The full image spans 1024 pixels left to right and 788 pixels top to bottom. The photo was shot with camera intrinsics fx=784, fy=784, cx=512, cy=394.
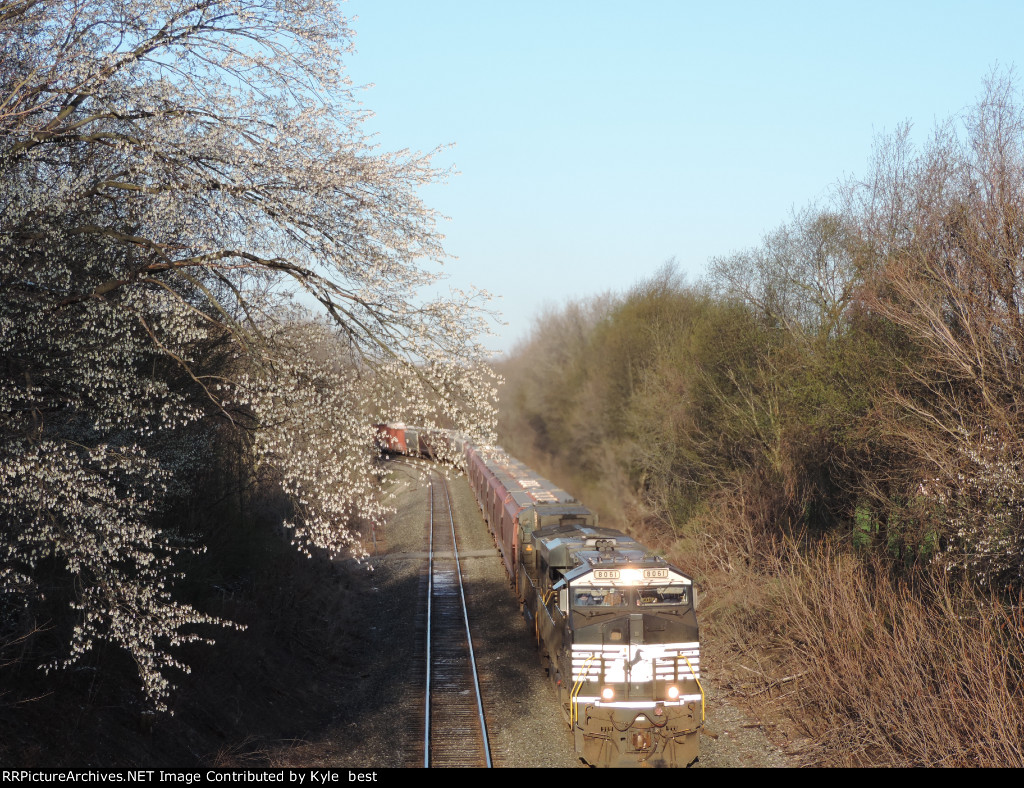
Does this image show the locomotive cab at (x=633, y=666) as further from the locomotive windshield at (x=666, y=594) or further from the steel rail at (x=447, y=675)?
the steel rail at (x=447, y=675)

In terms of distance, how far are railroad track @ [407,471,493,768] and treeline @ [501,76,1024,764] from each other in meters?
5.46

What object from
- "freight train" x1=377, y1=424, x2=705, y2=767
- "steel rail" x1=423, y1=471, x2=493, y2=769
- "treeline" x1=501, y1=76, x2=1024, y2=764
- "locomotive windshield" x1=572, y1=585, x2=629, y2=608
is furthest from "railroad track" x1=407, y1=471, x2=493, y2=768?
"treeline" x1=501, y1=76, x2=1024, y2=764

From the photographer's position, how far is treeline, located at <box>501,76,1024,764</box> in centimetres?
1132

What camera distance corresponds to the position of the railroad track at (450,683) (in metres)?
12.3

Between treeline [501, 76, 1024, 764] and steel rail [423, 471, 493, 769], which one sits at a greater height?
treeline [501, 76, 1024, 764]

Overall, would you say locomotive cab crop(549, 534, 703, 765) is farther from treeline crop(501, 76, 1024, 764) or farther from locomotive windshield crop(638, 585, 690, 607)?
treeline crop(501, 76, 1024, 764)

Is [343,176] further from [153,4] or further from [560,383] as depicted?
[560,383]

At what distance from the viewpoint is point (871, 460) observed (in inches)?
722

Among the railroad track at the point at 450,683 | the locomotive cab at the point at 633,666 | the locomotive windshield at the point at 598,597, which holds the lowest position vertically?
the railroad track at the point at 450,683

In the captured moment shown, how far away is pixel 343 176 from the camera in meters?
10.7

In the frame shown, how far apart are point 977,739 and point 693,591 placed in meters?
3.86

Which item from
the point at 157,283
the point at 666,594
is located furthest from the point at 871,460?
the point at 157,283

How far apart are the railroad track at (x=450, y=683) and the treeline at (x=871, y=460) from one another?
5463 millimetres

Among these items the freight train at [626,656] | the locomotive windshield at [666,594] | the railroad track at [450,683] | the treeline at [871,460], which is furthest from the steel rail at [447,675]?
the treeline at [871,460]
